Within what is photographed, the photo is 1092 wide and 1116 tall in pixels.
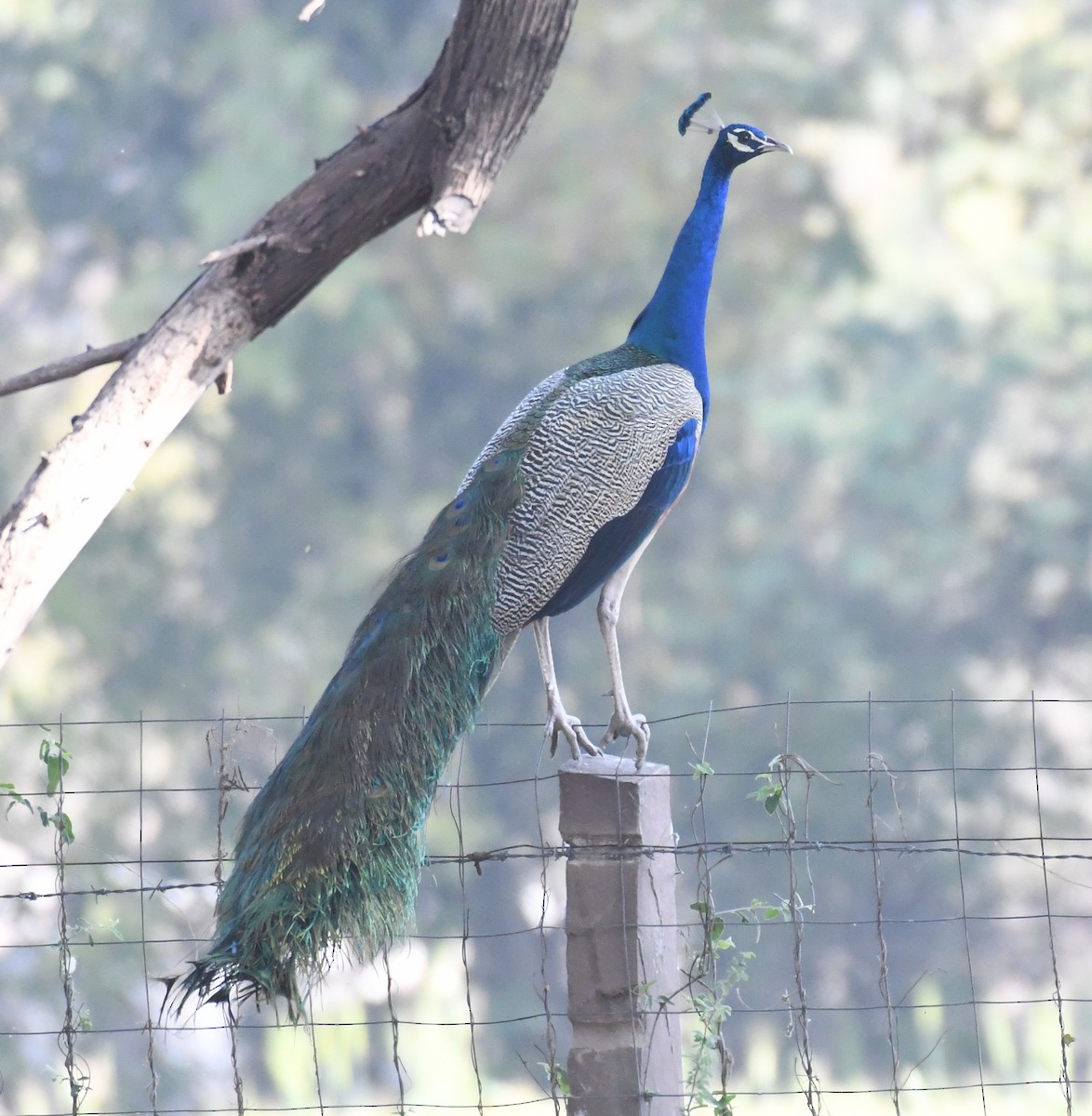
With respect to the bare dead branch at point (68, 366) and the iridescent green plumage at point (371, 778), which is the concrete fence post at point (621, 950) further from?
the bare dead branch at point (68, 366)

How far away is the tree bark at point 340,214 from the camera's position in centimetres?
251

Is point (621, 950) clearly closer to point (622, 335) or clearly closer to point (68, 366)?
point (68, 366)

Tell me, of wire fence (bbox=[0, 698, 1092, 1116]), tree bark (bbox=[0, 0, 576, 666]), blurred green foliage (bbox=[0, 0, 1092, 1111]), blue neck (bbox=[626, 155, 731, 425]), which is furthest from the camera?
blurred green foliage (bbox=[0, 0, 1092, 1111])

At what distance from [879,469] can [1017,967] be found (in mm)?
3313

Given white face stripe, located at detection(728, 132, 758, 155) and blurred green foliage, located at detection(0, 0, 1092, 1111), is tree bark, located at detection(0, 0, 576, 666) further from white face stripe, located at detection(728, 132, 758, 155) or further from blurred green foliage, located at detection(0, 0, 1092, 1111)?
blurred green foliage, located at detection(0, 0, 1092, 1111)

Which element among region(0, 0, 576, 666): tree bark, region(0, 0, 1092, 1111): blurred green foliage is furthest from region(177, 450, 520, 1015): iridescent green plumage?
region(0, 0, 1092, 1111): blurred green foliage

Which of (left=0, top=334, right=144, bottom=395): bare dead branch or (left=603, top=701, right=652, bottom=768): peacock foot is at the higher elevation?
(left=0, top=334, right=144, bottom=395): bare dead branch

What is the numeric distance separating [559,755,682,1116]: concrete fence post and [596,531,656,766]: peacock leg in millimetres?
133

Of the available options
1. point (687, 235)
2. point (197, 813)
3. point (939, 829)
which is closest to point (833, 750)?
point (939, 829)

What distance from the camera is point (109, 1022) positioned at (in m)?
9.28

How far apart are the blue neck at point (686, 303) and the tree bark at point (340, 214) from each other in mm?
524

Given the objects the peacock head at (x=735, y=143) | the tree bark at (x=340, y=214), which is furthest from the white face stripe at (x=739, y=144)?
the tree bark at (x=340, y=214)

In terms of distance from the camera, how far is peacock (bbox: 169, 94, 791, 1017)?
218 cm

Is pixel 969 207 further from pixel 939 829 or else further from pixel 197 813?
pixel 197 813
